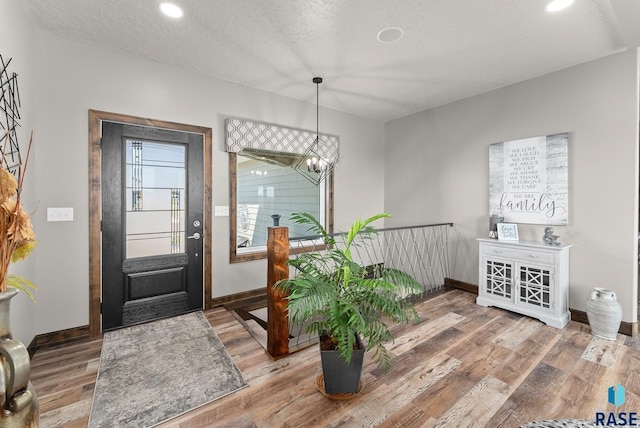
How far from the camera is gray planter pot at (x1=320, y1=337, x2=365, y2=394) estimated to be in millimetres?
1780

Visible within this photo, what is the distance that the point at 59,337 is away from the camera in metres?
2.54

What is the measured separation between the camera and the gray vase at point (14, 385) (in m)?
0.82

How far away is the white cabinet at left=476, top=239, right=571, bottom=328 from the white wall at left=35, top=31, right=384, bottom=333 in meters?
3.03

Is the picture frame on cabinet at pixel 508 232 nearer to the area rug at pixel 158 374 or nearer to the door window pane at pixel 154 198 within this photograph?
the area rug at pixel 158 374

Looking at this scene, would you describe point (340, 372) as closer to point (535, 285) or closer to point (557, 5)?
point (535, 285)

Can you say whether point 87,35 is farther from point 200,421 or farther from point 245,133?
point 200,421

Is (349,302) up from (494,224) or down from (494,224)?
down

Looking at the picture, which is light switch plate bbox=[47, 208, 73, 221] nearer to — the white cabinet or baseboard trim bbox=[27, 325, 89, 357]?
baseboard trim bbox=[27, 325, 89, 357]

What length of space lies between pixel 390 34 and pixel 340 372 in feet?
8.98

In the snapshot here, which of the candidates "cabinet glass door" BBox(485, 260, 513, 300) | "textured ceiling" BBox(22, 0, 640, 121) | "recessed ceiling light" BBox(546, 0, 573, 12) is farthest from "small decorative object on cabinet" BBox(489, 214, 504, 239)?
"recessed ceiling light" BBox(546, 0, 573, 12)

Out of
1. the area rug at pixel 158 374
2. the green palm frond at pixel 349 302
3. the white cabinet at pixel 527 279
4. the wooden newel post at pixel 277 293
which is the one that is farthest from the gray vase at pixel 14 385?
the white cabinet at pixel 527 279

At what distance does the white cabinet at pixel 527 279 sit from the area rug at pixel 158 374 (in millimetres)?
2986

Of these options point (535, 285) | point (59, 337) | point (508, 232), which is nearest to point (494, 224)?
point (508, 232)

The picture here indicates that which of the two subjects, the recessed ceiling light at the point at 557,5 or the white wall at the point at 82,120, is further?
the white wall at the point at 82,120
